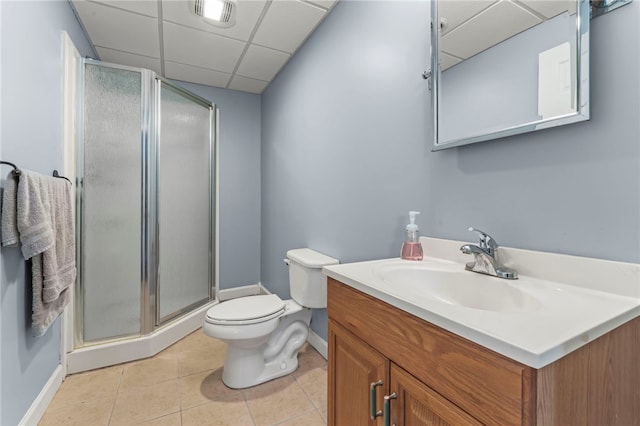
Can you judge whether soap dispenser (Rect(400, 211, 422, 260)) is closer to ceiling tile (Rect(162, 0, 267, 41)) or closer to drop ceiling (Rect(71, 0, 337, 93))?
drop ceiling (Rect(71, 0, 337, 93))

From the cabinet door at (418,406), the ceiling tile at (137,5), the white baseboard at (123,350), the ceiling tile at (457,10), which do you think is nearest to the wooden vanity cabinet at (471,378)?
the cabinet door at (418,406)

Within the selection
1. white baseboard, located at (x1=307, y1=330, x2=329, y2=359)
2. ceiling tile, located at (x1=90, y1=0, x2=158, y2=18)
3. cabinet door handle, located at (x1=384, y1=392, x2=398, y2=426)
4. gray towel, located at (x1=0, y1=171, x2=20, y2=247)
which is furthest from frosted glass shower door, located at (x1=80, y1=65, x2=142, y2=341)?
cabinet door handle, located at (x1=384, y1=392, x2=398, y2=426)

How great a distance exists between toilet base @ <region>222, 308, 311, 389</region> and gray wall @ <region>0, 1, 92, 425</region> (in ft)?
2.81

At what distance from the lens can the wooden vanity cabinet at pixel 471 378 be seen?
47 centimetres

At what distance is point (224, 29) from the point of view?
2.00 m

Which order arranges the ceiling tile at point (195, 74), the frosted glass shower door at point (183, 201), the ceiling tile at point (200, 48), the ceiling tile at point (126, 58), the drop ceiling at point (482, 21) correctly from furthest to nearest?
the ceiling tile at point (195, 74) < the ceiling tile at point (126, 58) < the frosted glass shower door at point (183, 201) < the ceiling tile at point (200, 48) < the drop ceiling at point (482, 21)

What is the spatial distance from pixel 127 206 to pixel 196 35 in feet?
4.23

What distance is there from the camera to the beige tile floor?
1394 mm

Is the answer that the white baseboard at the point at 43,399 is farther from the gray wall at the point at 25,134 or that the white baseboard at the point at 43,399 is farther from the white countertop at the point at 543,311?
the white countertop at the point at 543,311

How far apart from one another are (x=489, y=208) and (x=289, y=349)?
1.40 meters

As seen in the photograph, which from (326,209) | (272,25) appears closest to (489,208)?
(326,209)

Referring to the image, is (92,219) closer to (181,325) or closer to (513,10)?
(181,325)

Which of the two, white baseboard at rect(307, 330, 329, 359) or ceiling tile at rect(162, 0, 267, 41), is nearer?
ceiling tile at rect(162, 0, 267, 41)

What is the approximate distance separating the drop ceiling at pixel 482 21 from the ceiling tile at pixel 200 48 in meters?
1.63
